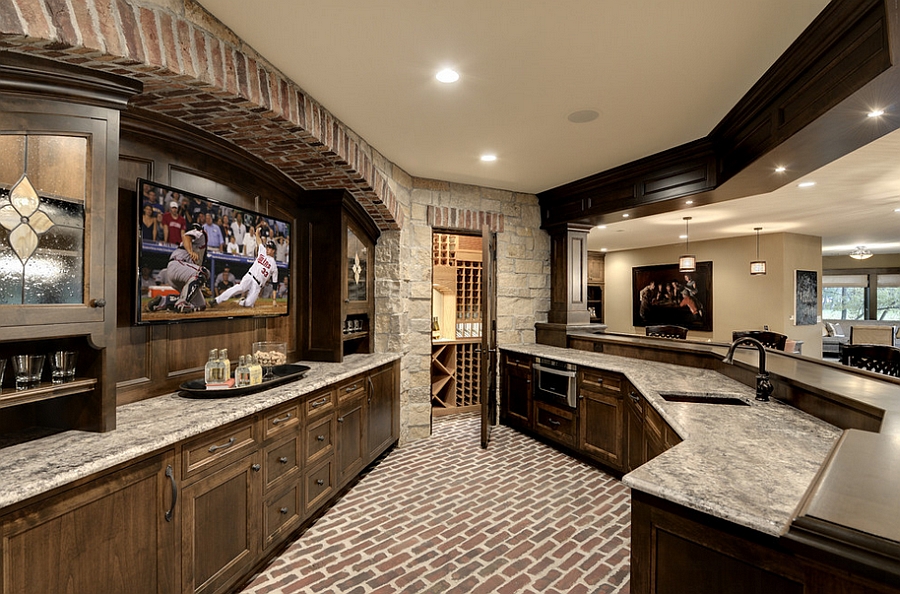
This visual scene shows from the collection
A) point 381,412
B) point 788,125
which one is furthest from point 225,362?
point 788,125

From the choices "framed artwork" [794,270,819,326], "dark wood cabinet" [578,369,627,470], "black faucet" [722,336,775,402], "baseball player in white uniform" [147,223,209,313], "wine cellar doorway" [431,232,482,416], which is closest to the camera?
"baseball player in white uniform" [147,223,209,313]

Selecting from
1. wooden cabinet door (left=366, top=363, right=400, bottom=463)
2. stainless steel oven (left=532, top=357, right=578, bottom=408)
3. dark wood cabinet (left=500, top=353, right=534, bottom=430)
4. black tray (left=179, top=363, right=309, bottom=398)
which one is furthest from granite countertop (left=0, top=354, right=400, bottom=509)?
dark wood cabinet (left=500, top=353, right=534, bottom=430)

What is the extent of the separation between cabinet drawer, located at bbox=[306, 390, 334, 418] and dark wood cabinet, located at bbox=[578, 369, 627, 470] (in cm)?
217

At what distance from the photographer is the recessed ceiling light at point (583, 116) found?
2.75 metres

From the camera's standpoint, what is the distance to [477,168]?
3996mm

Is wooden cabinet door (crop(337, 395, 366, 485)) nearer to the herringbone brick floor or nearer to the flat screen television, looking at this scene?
the herringbone brick floor

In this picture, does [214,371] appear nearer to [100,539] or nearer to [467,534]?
[100,539]

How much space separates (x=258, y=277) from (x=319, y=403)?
0.95 m

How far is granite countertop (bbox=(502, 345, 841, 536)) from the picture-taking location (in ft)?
3.82

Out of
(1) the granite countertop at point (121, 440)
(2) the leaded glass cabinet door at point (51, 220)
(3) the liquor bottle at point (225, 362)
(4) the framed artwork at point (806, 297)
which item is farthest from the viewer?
(4) the framed artwork at point (806, 297)

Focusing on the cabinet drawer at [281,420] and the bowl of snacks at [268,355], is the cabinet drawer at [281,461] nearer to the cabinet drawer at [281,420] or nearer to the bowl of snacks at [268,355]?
the cabinet drawer at [281,420]

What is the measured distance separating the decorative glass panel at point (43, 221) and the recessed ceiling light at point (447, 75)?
1632 mm

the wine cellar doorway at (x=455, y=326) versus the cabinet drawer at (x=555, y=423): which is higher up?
the wine cellar doorway at (x=455, y=326)

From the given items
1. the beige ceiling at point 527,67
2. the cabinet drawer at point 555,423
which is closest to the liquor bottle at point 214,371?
the beige ceiling at point 527,67
